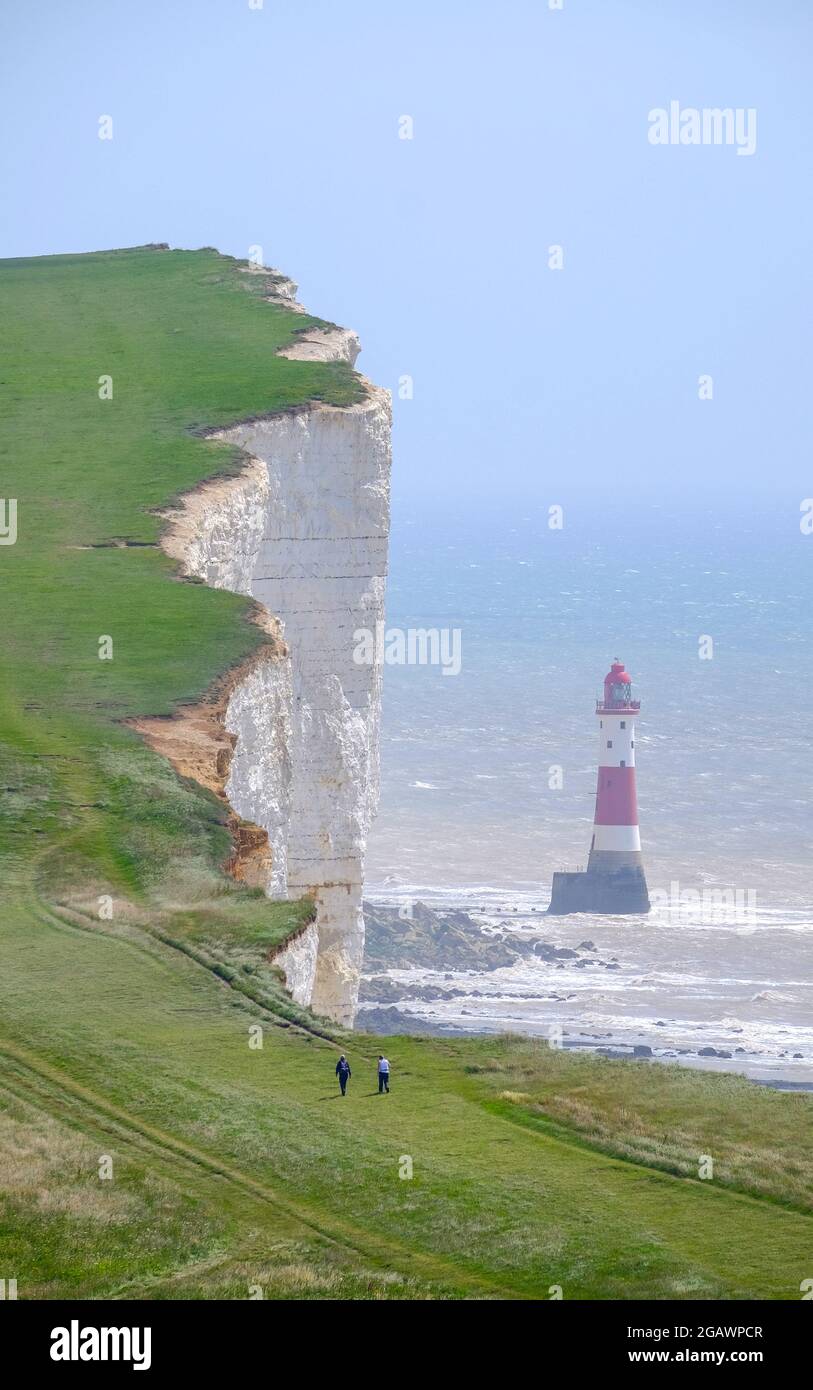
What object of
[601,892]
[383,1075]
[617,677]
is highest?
[617,677]

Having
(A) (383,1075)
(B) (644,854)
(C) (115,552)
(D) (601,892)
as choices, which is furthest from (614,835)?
(A) (383,1075)

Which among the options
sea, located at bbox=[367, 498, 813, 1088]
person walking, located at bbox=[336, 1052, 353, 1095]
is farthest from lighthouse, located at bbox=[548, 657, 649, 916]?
person walking, located at bbox=[336, 1052, 353, 1095]

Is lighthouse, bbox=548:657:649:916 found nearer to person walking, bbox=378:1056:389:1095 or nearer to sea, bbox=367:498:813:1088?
sea, bbox=367:498:813:1088

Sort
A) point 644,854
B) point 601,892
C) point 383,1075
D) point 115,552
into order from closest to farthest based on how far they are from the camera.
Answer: point 383,1075 → point 115,552 → point 601,892 → point 644,854

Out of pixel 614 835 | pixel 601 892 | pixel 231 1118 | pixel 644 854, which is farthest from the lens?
pixel 644 854

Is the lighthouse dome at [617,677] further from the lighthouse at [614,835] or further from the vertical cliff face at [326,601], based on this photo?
→ the vertical cliff face at [326,601]

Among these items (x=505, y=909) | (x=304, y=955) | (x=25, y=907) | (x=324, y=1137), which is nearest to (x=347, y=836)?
(x=304, y=955)

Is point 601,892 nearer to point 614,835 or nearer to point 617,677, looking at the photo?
point 614,835
